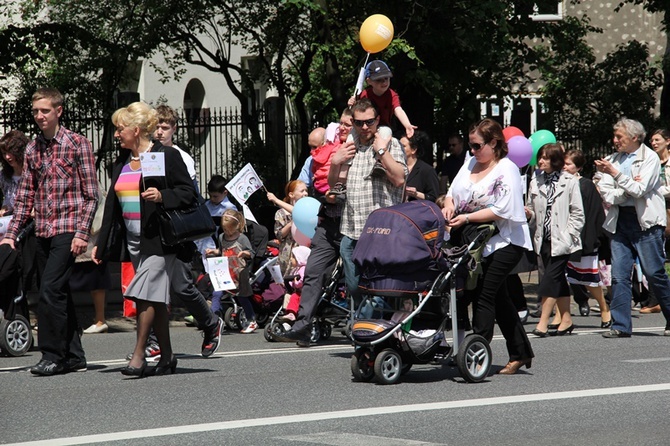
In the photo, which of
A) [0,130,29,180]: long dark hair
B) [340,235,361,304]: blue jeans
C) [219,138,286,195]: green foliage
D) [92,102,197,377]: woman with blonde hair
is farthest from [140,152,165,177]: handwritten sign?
[219,138,286,195]: green foliage

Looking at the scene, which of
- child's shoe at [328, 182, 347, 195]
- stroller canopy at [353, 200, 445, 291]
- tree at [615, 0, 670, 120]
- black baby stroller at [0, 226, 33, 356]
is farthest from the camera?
tree at [615, 0, 670, 120]

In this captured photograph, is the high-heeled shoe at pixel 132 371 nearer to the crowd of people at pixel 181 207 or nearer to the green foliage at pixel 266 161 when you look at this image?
the crowd of people at pixel 181 207

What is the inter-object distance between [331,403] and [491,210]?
1.98 m

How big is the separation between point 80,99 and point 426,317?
15000mm

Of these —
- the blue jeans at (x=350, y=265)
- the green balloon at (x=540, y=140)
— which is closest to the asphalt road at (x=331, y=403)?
the blue jeans at (x=350, y=265)

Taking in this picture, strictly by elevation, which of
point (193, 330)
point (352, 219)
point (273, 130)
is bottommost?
point (193, 330)

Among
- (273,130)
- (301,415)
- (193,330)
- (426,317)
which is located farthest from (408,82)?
(301,415)

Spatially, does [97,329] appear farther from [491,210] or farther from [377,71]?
[491,210]

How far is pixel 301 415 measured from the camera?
7641 millimetres

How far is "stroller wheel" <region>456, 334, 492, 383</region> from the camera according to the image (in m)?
8.84

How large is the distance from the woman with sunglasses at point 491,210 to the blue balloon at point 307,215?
10.0 feet

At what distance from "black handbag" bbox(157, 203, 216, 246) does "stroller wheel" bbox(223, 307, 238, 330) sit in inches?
166

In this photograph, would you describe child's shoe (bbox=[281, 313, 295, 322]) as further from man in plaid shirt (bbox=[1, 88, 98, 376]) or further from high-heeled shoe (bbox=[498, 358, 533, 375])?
high-heeled shoe (bbox=[498, 358, 533, 375])

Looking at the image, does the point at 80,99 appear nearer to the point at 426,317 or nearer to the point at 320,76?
the point at 320,76
